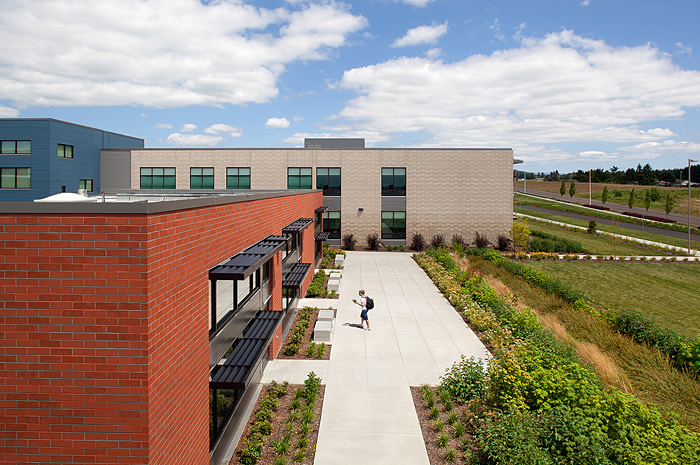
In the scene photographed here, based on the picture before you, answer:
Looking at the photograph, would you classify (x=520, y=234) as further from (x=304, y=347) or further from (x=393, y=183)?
(x=304, y=347)

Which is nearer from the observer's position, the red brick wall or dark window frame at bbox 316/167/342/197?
the red brick wall

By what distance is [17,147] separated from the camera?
103 feet

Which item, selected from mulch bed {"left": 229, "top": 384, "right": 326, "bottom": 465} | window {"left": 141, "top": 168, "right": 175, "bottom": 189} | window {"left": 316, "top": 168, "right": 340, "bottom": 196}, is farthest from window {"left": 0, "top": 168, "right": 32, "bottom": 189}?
mulch bed {"left": 229, "top": 384, "right": 326, "bottom": 465}

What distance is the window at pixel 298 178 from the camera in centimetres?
3869

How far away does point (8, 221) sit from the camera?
4770mm

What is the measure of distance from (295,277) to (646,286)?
22024 mm

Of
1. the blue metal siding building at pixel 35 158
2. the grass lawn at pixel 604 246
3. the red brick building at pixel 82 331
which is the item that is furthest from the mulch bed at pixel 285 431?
the grass lawn at pixel 604 246

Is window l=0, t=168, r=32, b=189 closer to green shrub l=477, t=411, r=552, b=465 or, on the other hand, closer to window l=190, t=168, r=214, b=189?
window l=190, t=168, r=214, b=189

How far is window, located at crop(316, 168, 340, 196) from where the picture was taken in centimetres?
3909

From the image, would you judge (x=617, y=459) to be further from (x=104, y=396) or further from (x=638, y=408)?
(x=104, y=396)

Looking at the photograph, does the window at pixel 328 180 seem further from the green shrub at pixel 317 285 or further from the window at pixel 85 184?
the window at pixel 85 184

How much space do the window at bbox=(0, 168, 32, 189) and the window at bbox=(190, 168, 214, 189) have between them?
11891 mm

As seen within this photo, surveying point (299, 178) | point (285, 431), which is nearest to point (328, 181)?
point (299, 178)

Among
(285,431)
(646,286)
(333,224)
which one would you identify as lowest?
(285,431)
